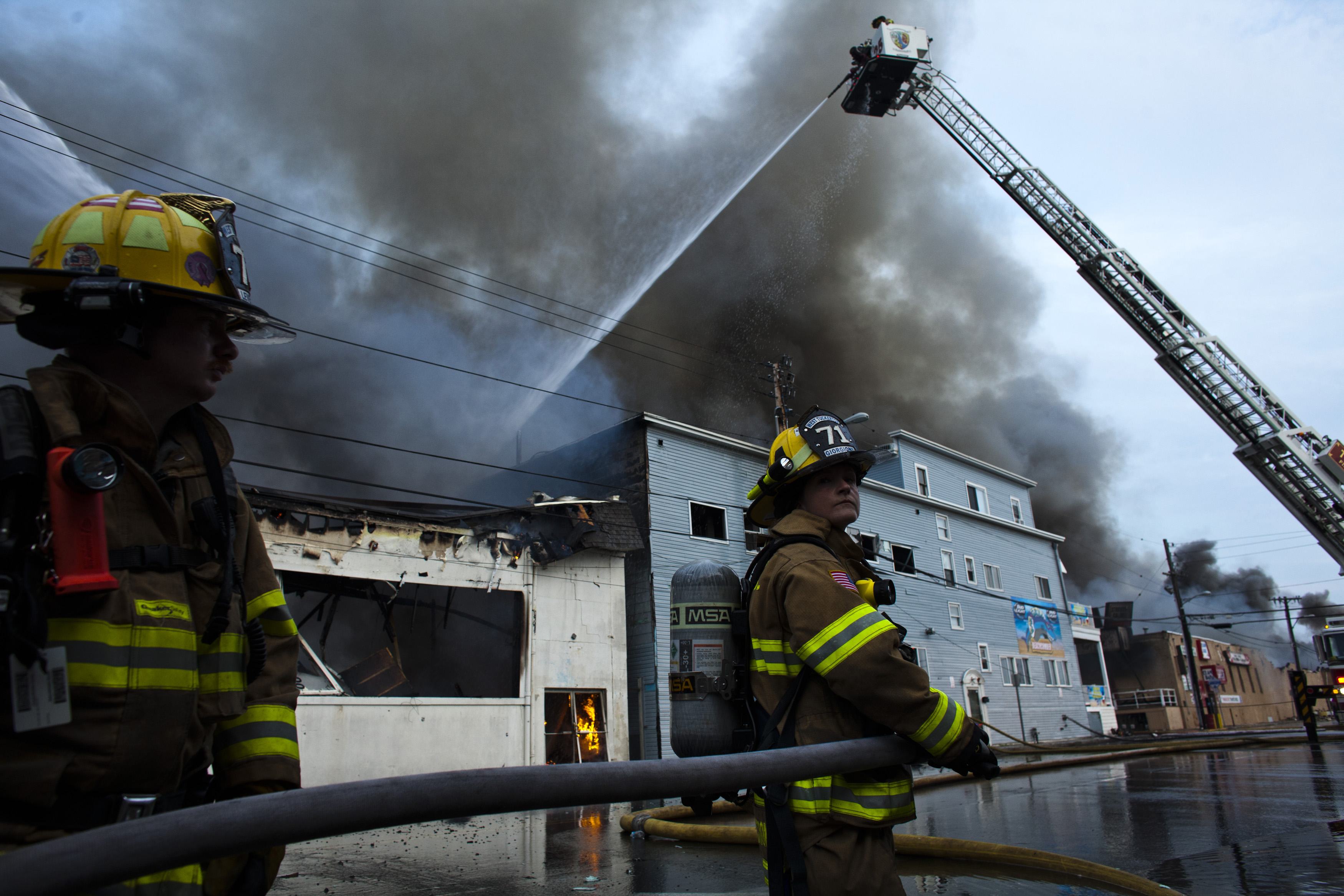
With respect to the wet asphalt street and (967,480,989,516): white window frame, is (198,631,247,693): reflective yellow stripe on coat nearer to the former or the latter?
the wet asphalt street

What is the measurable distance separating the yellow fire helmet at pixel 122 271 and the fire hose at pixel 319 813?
1.08m

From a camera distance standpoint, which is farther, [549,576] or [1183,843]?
[549,576]

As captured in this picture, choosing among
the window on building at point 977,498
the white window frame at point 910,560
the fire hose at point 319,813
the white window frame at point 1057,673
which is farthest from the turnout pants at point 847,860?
the white window frame at point 1057,673

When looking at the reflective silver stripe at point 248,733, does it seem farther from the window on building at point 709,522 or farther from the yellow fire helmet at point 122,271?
the window on building at point 709,522

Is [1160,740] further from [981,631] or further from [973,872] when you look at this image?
[973,872]

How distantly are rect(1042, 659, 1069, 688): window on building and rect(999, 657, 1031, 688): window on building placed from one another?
1.52 metres

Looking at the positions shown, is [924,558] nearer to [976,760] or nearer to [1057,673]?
[1057,673]

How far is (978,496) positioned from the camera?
104ft

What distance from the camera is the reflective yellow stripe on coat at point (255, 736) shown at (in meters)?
1.76

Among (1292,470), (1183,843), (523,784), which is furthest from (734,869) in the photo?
(1292,470)

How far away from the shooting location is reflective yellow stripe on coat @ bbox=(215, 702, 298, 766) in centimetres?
176

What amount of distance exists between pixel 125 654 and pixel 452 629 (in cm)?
1608

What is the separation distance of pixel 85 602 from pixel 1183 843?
731 centimetres

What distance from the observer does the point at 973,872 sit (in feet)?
17.6
